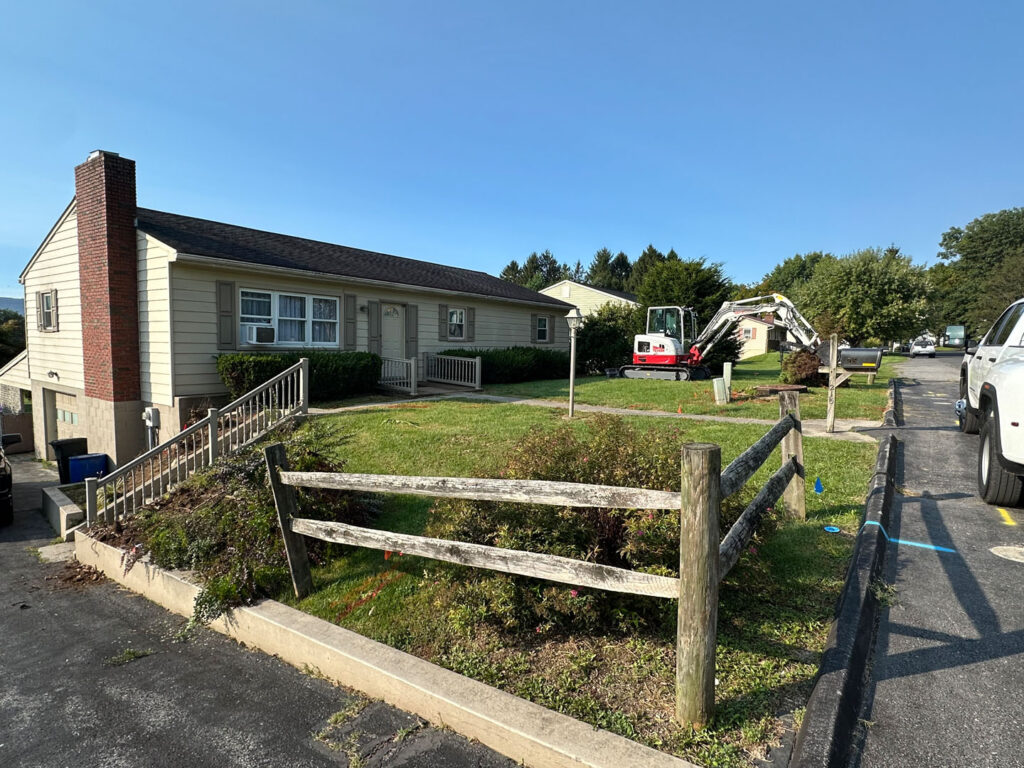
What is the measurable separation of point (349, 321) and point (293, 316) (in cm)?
163

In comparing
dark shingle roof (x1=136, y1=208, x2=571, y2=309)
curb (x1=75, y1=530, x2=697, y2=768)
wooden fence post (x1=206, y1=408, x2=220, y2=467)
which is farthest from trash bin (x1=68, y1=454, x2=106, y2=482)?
curb (x1=75, y1=530, x2=697, y2=768)

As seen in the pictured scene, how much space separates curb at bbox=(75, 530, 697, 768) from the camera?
2342mm

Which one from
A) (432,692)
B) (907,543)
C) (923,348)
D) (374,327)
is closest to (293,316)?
(374,327)

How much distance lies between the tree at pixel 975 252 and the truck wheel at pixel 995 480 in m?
63.7

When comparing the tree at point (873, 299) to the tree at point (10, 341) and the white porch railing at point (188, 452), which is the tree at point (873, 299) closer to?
the white porch railing at point (188, 452)

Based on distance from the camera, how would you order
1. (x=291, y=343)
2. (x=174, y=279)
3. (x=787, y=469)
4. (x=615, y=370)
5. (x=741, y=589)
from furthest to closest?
(x=615, y=370) < (x=291, y=343) < (x=174, y=279) < (x=787, y=469) < (x=741, y=589)

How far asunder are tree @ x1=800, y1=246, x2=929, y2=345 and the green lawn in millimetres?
18318

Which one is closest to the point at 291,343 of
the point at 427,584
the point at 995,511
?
the point at 427,584

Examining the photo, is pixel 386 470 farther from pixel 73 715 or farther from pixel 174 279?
pixel 174 279

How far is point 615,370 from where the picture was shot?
72.9 feet

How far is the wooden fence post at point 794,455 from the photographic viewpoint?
5.03 metres

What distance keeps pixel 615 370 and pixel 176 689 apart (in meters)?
20.0

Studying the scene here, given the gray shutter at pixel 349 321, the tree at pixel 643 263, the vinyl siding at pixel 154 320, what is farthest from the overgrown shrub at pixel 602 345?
the tree at pixel 643 263

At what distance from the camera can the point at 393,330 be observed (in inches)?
663
